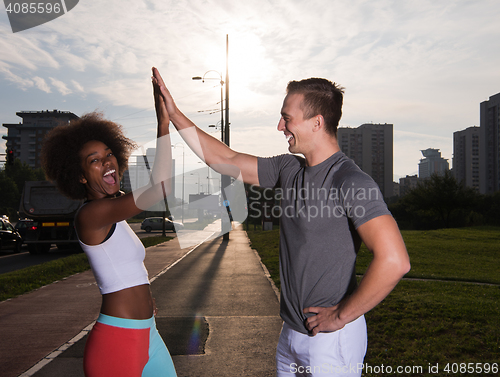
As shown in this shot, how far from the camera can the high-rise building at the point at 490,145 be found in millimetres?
82062

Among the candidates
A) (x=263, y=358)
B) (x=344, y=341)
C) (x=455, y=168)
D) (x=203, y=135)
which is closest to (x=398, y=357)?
(x=263, y=358)

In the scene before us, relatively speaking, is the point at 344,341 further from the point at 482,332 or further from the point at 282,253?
the point at 482,332

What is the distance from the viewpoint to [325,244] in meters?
1.87

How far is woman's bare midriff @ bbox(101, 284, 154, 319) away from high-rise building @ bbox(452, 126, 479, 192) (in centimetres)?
11781

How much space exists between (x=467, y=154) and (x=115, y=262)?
123470 mm

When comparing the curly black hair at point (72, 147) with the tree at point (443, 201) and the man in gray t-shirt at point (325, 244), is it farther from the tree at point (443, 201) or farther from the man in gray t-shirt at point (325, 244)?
the tree at point (443, 201)

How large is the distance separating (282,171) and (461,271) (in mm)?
12097

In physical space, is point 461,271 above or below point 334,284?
below

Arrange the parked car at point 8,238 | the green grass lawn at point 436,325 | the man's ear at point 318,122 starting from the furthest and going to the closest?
1. the parked car at point 8,238
2. the green grass lawn at point 436,325
3. the man's ear at point 318,122

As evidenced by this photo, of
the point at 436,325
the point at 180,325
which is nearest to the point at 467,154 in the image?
the point at 436,325

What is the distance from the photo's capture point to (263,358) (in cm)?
507

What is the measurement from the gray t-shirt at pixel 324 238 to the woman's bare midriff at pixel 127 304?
76 cm

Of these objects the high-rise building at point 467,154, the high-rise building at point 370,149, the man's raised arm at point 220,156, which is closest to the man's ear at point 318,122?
A: the man's raised arm at point 220,156

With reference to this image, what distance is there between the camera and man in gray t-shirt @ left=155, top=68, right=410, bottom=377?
165cm
